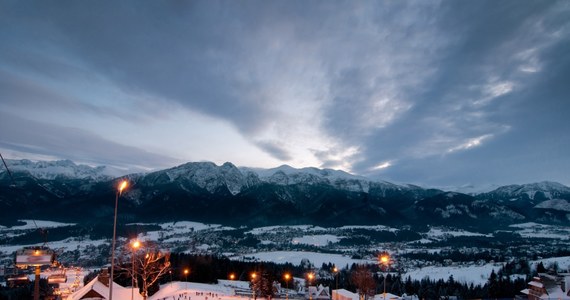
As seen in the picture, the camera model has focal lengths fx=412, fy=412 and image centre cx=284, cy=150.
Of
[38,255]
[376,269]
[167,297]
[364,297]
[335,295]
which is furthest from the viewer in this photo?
[376,269]

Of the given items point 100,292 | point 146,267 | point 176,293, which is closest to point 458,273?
point 176,293

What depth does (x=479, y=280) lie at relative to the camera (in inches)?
6156

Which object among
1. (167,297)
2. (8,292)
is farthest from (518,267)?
(8,292)

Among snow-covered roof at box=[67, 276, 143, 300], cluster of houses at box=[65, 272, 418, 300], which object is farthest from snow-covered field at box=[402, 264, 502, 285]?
snow-covered roof at box=[67, 276, 143, 300]

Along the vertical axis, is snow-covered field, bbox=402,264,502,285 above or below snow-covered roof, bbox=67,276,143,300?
below

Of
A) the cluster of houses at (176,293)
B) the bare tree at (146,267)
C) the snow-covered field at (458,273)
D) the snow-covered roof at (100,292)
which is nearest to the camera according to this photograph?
the bare tree at (146,267)

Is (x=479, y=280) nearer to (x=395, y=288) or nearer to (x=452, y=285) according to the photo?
(x=452, y=285)

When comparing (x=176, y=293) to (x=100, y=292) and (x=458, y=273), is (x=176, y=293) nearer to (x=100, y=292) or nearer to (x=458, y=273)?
(x=100, y=292)

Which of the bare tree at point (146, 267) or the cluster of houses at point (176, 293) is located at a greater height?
the bare tree at point (146, 267)

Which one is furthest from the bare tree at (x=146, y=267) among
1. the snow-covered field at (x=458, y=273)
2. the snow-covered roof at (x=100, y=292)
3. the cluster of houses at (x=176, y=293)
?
the snow-covered field at (x=458, y=273)

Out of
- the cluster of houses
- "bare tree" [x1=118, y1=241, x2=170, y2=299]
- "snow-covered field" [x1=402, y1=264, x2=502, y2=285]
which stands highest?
"bare tree" [x1=118, y1=241, x2=170, y2=299]

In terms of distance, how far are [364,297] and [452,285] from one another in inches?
2482

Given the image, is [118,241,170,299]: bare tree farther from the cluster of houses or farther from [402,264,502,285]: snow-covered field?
[402,264,502,285]: snow-covered field

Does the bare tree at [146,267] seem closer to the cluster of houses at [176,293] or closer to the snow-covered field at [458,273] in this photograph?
the cluster of houses at [176,293]
